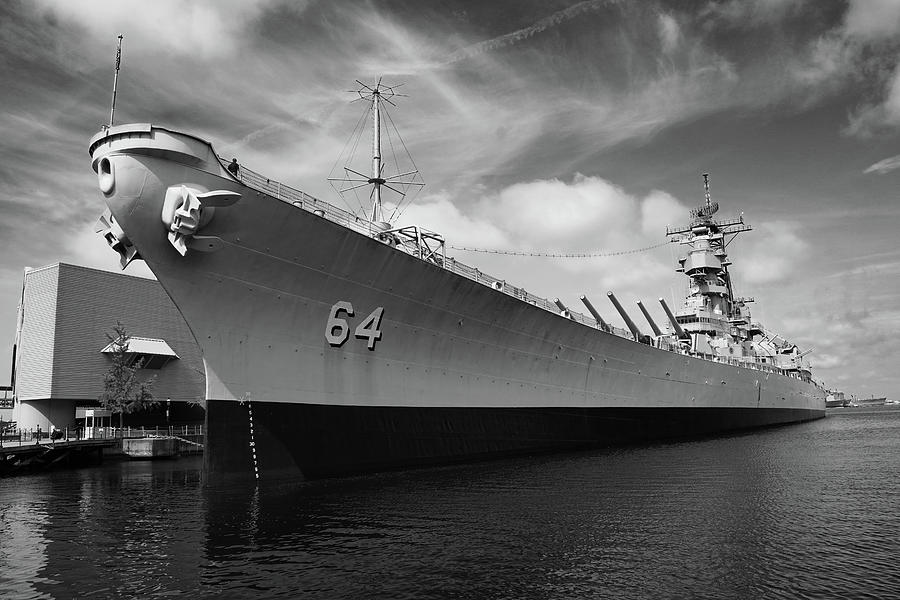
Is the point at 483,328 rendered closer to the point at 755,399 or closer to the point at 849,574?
the point at 849,574

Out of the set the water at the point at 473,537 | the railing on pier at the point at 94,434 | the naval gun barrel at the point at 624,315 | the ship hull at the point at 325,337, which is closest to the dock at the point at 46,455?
the railing on pier at the point at 94,434

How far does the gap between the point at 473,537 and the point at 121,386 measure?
30154mm

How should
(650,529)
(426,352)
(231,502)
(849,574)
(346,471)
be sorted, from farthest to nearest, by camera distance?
(426,352)
(346,471)
(231,502)
(650,529)
(849,574)

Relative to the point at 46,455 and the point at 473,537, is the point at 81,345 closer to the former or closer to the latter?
the point at 46,455

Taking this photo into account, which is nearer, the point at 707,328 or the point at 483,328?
the point at 483,328

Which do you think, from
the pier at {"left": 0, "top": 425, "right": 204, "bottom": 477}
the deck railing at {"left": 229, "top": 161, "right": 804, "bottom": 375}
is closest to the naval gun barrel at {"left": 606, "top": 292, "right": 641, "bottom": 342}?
the deck railing at {"left": 229, "top": 161, "right": 804, "bottom": 375}

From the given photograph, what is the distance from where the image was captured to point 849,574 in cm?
884

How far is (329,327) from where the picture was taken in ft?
53.3

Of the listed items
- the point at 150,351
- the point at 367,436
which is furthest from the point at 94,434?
the point at 367,436

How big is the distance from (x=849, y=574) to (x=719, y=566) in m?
1.78

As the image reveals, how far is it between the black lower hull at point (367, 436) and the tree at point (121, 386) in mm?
22870

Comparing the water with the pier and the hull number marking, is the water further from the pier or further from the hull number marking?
A: the pier

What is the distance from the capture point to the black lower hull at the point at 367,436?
48.8ft

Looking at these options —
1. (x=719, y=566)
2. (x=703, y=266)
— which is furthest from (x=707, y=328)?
(x=719, y=566)
